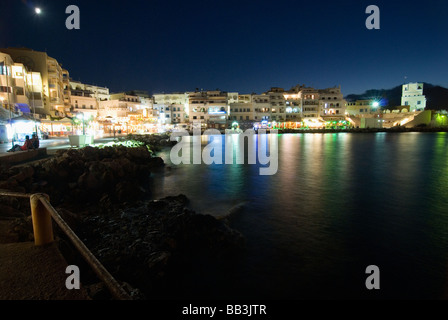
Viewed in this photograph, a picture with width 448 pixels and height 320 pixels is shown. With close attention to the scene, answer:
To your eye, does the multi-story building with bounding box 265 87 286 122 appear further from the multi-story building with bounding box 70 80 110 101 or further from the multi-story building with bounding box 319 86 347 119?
the multi-story building with bounding box 70 80 110 101

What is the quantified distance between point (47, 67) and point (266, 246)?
2188 inches

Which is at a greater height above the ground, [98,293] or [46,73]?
[46,73]

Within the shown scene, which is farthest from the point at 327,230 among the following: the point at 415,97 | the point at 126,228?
the point at 415,97

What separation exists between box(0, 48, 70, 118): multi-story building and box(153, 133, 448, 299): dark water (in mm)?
38671

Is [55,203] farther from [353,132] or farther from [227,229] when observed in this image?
[353,132]

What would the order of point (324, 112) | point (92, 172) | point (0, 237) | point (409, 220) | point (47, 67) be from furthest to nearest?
point (324, 112) → point (47, 67) → point (92, 172) → point (409, 220) → point (0, 237)

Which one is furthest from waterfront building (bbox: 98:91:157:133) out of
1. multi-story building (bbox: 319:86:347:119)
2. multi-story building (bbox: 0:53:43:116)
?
multi-story building (bbox: 319:86:347:119)

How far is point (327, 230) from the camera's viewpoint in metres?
10.2

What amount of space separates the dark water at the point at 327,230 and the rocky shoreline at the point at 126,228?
0.75 metres

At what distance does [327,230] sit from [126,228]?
7312mm

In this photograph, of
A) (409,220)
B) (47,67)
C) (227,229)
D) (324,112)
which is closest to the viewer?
(227,229)

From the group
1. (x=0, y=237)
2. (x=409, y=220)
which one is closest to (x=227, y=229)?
(x=0, y=237)

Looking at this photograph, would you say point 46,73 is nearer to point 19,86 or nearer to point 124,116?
point 19,86

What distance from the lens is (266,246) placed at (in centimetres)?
888
